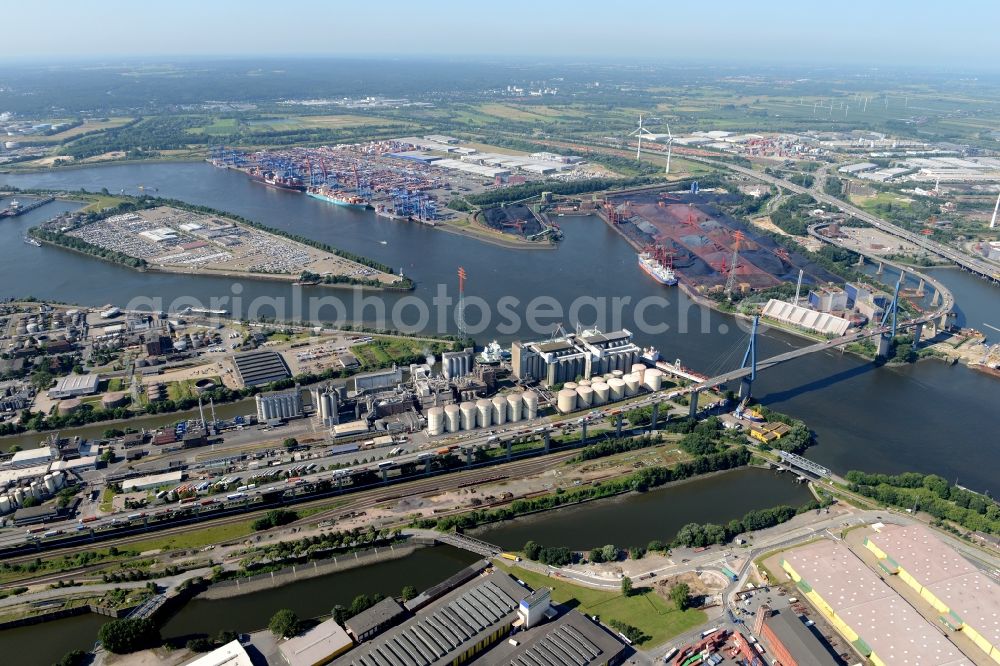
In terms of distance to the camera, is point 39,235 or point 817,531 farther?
point 39,235

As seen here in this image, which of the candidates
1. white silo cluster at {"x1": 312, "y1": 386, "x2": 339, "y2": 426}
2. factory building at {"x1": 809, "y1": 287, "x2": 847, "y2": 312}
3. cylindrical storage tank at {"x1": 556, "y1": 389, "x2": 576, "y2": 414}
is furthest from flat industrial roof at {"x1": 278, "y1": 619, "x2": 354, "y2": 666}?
factory building at {"x1": 809, "y1": 287, "x2": 847, "y2": 312}

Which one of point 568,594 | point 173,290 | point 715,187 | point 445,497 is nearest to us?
point 568,594

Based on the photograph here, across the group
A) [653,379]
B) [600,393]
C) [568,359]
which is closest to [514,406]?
[600,393]

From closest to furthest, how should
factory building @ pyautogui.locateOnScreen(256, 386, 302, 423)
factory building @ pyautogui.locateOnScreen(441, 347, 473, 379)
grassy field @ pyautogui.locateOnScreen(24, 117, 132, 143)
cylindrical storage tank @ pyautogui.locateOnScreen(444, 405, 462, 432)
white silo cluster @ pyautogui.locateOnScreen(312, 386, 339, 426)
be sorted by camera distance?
cylindrical storage tank @ pyautogui.locateOnScreen(444, 405, 462, 432) → white silo cluster @ pyautogui.locateOnScreen(312, 386, 339, 426) → factory building @ pyautogui.locateOnScreen(256, 386, 302, 423) → factory building @ pyautogui.locateOnScreen(441, 347, 473, 379) → grassy field @ pyautogui.locateOnScreen(24, 117, 132, 143)

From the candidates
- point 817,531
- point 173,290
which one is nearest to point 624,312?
point 817,531

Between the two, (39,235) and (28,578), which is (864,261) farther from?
(39,235)

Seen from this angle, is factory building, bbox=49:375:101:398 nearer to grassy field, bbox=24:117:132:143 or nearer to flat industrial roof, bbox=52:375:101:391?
flat industrial roof, bbox=52:375:101:391

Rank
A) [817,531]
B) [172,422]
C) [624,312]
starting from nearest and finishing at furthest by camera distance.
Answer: [817,531], [172,422], [624,312]

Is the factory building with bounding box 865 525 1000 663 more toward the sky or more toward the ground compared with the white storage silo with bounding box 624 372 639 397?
more toward the ground
